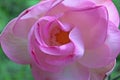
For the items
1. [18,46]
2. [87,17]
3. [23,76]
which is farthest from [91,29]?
[23,76]

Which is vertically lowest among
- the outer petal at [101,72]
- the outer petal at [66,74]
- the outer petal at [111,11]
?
the outer petal at [101,72]

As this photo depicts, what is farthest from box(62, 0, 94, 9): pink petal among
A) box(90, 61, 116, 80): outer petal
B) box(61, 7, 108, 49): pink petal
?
box(90, 61, 116, 80): outer petal

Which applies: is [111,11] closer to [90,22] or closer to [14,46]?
[90,22]

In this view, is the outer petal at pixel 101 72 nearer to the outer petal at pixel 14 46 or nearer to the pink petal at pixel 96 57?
the pink petal at pixel 96 57

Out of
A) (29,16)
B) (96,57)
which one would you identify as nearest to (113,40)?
(96,57)

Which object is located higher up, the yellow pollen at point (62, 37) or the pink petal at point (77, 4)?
the pink petal at point (77, 4)

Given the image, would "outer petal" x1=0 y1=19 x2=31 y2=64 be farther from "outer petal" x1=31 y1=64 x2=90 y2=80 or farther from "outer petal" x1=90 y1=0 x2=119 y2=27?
"outer petal" x1=90 y1=0 x2=119 y2=27

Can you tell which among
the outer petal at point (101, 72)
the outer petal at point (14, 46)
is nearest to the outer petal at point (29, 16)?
the outer petal at point (14, 46)
